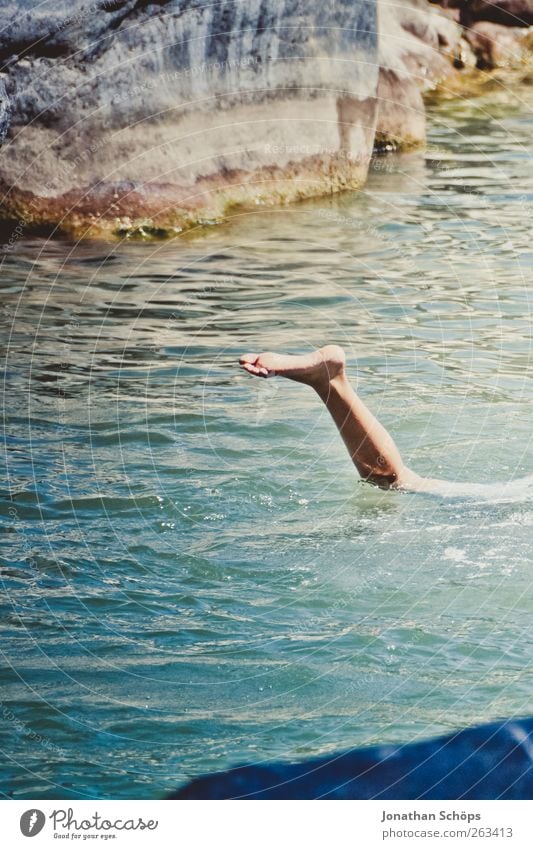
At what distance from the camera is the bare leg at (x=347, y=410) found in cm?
438

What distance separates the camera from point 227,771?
10.8 feet

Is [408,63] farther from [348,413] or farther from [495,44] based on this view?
[348,413]

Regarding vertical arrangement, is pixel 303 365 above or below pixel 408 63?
below

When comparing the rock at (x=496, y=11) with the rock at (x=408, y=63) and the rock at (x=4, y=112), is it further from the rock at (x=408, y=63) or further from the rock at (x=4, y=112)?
the rock at (x=4, y=112)

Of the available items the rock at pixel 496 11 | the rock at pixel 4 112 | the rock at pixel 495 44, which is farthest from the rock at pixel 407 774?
the rock at pixel 496 11

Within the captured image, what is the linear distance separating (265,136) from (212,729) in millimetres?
6054

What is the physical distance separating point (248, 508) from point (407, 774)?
1863 mm

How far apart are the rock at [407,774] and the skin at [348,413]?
1.48 m

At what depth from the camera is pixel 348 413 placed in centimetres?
471

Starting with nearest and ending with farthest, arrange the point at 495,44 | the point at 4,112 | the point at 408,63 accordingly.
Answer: the point at 4,112, the point at 408,63, the point at 495,44

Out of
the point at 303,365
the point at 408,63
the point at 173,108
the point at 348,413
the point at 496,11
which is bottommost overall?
the point at 348,413

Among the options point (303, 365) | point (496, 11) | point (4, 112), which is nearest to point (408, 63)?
point (496, 11)
